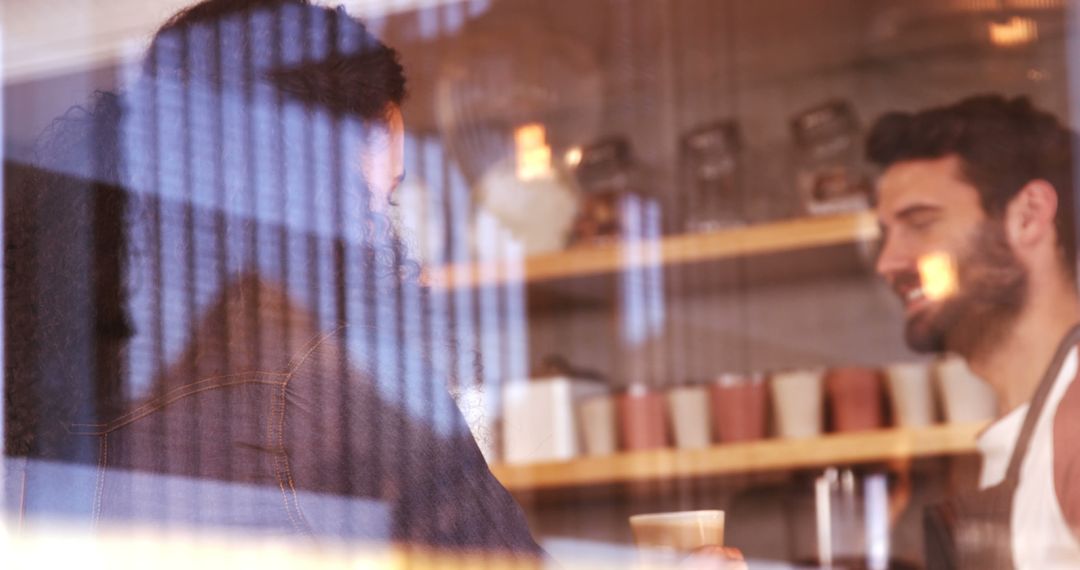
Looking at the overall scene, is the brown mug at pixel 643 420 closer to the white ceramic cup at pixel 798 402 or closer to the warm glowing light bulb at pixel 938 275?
the white ceramic cup at pixel 798 402

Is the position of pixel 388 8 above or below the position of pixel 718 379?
above

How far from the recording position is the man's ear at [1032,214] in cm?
112

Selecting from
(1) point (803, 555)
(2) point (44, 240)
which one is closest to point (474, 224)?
(1) point (803, 555)

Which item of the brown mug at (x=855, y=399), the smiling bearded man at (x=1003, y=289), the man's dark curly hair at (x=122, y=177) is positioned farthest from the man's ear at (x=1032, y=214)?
the man's dark curly hair at (x=122, y=177)

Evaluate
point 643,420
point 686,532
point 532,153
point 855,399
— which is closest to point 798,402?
point 855,399

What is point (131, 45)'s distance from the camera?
0.73m

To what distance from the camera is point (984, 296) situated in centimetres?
119

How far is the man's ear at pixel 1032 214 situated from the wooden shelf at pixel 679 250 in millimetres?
195

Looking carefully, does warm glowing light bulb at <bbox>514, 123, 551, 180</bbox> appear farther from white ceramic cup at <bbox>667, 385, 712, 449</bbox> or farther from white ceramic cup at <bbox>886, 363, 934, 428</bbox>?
white ceramic cup at <bbox>886, 363, 934, 428</bbox>

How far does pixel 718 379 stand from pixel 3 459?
37.6 inches

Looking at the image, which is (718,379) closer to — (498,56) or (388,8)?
(498,56)

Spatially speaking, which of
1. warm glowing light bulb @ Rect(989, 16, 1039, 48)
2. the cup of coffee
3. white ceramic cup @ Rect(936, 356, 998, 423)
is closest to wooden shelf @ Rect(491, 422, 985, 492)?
white ceramic cup @ Rect(936, 356, 998, 423)

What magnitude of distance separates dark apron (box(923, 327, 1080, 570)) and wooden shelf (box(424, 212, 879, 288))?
269 mm

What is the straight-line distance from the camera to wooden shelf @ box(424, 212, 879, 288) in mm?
1377
